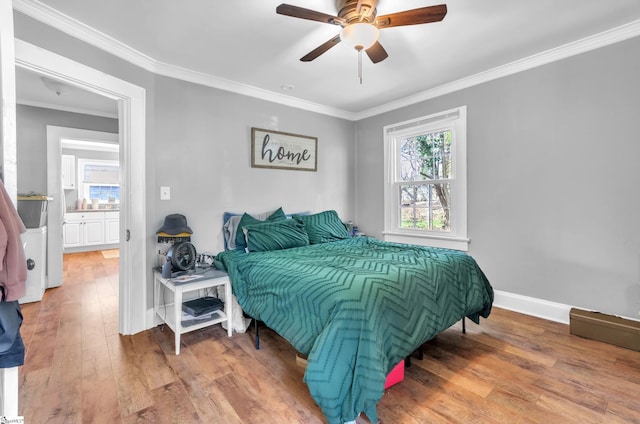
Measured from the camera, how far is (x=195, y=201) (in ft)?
9.74

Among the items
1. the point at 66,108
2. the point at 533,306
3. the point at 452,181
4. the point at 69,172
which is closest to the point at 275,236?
the point at 452,181

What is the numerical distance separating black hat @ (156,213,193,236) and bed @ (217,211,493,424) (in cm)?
43

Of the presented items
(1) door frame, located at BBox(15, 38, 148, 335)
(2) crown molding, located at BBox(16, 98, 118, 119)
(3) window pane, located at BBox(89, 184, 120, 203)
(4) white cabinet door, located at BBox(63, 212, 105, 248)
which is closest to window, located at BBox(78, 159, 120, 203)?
(3) window pane, located at BBox(89, 184, 120, 203)

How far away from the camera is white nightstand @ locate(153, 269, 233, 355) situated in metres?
2.25

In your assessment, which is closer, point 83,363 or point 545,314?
point 83,363

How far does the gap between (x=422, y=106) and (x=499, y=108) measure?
87cm

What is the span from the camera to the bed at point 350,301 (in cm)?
143

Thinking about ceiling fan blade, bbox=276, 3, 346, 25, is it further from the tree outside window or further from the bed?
the tree outside window

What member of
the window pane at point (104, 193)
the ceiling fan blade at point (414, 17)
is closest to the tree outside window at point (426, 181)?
the ceiling fan blade at point (414, 17)

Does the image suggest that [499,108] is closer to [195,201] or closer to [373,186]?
[373,186]

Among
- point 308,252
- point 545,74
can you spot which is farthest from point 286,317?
point 545,74

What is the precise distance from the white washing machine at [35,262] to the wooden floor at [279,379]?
33.8 inches

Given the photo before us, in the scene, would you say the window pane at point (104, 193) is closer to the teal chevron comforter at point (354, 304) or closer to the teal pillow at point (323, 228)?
the teal pillow at point (323, 228)

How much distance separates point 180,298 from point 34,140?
3312mm
